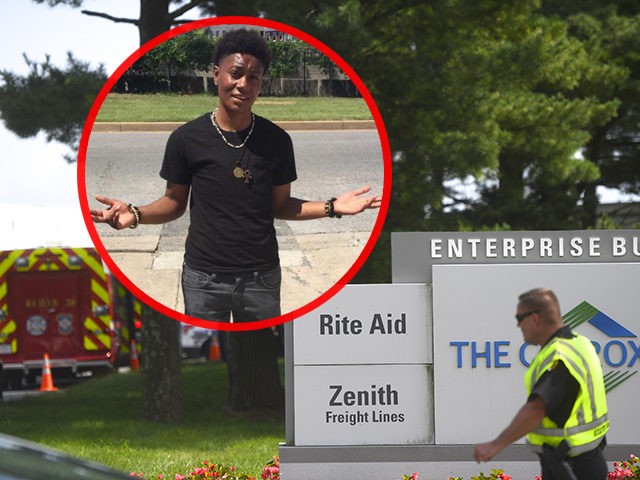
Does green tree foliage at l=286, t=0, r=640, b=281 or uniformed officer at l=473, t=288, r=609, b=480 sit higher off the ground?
green tree foliage at l=286, t=0, r=640, b=281

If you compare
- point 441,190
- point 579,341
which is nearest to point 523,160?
point 441,190

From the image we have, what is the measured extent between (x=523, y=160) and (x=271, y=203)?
20.7 metres

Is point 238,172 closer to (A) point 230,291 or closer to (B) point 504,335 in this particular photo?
(A) point 230,291

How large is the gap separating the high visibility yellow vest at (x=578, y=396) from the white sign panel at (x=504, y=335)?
4.19 metres

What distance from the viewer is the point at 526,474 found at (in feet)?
33.1

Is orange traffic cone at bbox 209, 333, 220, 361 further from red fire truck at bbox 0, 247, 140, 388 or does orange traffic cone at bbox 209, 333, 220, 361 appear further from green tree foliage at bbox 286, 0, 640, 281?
green tree foliage at bbox 286, 0, 640, 281

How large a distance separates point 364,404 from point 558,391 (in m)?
4.51

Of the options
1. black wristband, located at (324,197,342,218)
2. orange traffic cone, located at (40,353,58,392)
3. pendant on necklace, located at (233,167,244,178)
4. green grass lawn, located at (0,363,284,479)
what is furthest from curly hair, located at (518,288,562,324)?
orange traffic cone, located at (40,353,58,392)

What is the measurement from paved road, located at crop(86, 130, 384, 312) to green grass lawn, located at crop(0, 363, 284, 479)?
26.1 ft

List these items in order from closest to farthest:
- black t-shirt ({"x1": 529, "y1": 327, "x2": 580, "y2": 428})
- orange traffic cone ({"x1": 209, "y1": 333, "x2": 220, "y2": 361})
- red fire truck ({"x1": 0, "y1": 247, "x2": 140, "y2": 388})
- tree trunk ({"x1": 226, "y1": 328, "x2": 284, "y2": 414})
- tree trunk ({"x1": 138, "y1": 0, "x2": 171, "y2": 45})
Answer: black t-shirt ({"x1": 529, "y1": 327, "x2": 580, "y2": 428})
tree trunk ({"x1": 138, "y1": 0, "x2": 171, "y2": 45})
tree trunk ({"x1": 226, "y1": 328, "x2": 284, "y2": 414})
red fire truck ({"x1": 0, "y1": 247, "x2": 140, "y2": 388})
orange traffic cone ({"x1": 209, "y1": 333, "x2": 220, "y2": 361})

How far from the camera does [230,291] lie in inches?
137

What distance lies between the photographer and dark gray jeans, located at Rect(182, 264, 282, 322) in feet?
11.3

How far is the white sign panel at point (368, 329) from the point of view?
399 inches

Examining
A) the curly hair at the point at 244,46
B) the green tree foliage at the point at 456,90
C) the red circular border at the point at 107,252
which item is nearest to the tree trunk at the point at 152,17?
the green tree foliage at the point at 456,90
